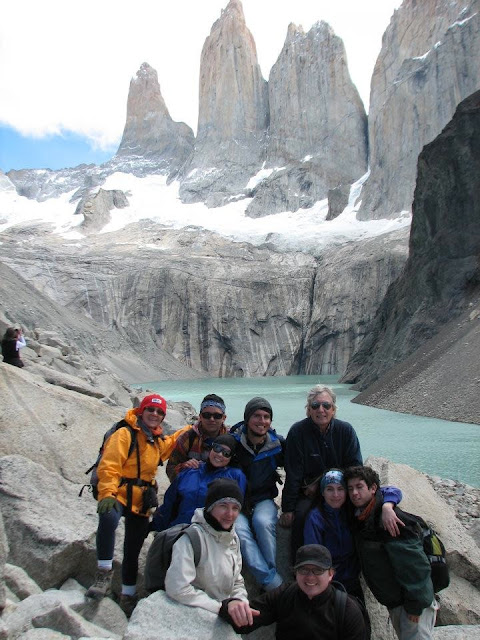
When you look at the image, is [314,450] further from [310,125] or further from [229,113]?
[229,113]

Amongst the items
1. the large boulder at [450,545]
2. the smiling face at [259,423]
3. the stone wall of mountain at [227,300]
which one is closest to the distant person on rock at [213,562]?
the smiling face at [259,423]

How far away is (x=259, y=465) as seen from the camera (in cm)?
465

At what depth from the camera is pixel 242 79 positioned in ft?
372

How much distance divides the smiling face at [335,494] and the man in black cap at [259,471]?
1.95 ft

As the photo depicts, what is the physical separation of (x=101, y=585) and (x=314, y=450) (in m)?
2.00

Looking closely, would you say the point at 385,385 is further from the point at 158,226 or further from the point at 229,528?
the point at 158,226

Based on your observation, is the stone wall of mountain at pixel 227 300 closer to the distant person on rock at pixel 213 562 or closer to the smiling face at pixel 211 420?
the smiling face at pixel 211 420

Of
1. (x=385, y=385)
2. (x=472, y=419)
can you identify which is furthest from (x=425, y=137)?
(x=472, y=419)

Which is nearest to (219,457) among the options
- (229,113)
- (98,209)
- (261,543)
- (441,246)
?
(261,543)

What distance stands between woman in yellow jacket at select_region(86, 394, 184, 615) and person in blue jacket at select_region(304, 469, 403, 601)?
1331mm

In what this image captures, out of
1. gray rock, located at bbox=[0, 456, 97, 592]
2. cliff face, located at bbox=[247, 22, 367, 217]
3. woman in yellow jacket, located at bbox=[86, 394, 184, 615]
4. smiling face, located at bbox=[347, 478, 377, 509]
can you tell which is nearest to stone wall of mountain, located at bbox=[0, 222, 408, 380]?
cliff face, located at bbox=[247, 22, 367, 217]

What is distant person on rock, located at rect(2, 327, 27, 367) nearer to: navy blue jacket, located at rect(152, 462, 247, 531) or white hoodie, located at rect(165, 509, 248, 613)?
navy blue jacket, located at rect(152, 462, 247, 531)

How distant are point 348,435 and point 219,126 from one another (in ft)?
389

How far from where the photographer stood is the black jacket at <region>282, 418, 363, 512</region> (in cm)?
454
